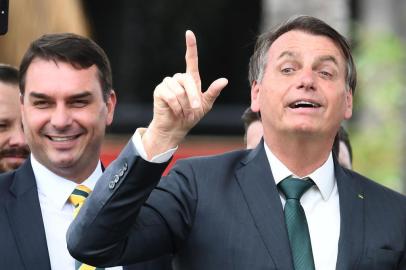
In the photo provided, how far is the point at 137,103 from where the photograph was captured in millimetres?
12906

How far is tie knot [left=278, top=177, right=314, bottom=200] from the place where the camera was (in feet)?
13.9

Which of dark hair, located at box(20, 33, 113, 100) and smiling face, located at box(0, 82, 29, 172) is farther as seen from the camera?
smiling face, located at box(0, 82, 29, 172)

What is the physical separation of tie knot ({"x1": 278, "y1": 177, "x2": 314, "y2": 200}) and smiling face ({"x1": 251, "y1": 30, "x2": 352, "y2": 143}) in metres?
0.17

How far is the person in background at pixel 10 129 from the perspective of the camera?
211 inches

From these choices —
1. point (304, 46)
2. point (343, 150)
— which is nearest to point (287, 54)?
point (304, 46)

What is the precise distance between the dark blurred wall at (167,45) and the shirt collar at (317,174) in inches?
330

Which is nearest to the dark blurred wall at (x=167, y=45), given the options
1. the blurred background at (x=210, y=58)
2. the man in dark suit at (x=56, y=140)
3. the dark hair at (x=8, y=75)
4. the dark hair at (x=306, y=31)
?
the blurred background at (x=210, y=58)

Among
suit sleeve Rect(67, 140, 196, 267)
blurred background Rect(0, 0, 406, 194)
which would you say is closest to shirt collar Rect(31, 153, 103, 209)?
suit sleeve Rect(67, 140, 196, 267)

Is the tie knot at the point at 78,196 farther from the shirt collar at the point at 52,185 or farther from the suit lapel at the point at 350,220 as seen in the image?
Answer: the suit lapel at the point at 350,220

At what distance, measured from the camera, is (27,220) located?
14.9 feet

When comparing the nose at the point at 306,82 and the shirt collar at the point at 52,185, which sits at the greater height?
the nose at the point at 306,82

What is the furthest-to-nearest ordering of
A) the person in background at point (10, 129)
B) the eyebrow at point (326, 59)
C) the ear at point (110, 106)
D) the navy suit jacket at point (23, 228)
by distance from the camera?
the person in background at point (10, 129) < the ear at point (110, 106) < the navy suit jacket at point (23, 228) < the eyebrow at point (326, 59)

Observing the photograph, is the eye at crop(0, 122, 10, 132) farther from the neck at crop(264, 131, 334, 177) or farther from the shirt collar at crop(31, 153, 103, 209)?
the neck at crop(264, 131, 334, 177)

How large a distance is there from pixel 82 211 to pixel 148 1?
366 inches
